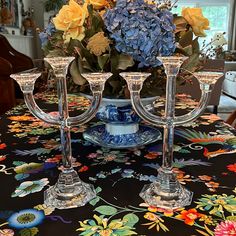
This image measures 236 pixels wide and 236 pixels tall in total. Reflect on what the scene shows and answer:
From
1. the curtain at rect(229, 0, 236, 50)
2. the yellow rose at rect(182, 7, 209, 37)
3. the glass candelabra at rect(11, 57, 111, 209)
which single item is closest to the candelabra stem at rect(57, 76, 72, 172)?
the glass candelabra at rect(11, 57, 111, 209)

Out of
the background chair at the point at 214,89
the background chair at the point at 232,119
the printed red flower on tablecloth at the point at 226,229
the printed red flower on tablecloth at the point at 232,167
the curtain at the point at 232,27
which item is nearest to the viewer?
the printed red flower on tablecloth at the point at 226,229

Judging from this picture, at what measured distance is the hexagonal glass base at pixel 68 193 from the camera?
0.55 meters

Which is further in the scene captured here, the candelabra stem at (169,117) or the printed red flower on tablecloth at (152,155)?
the printed red flower on tablecloth at (152,155)

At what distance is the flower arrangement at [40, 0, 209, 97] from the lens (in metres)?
0.75

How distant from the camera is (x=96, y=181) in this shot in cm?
65

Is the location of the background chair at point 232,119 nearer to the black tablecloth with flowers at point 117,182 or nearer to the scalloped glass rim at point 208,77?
the black tablecloth with flowers at point 117,182

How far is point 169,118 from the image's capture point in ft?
Answer: 1.87

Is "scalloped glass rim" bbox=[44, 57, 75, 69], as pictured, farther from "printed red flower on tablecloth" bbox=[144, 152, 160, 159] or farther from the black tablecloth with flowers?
"printed red flower on tablecloth" bbox=[144, 152, 160, 159]

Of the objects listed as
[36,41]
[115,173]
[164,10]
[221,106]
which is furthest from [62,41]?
[36,41]

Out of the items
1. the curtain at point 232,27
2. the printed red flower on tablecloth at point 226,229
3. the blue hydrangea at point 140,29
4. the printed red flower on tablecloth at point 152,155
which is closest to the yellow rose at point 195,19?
the blue hydrangea at point 140,29

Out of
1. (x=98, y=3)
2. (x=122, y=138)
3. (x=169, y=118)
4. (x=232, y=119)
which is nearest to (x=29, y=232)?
(x=169, y=118)

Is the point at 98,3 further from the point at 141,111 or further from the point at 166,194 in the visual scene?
the point at 166,194

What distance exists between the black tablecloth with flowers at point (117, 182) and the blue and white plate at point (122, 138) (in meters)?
0.02

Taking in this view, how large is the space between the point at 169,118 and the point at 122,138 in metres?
0.31
